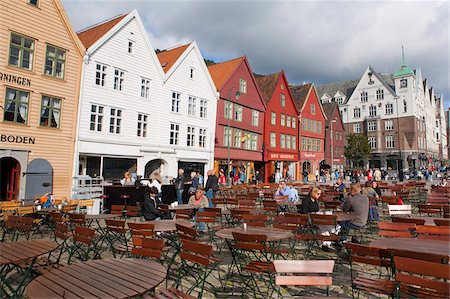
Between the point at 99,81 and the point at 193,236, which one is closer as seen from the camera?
the point at 193,236

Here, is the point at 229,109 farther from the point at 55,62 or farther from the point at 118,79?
the point at 55,62

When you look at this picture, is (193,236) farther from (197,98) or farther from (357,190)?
(197,98)

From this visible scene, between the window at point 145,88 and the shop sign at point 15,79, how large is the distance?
803 centimetres

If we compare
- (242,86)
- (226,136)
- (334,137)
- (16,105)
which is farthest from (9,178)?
(334,137)

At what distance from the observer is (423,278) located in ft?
11.3

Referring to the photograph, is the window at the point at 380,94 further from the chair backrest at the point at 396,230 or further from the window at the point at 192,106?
the chair backrest at the point at 396,230

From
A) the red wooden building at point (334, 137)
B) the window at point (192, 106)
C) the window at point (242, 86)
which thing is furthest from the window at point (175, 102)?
the red wooden building at point (334, 137)

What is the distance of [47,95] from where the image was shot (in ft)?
58.2

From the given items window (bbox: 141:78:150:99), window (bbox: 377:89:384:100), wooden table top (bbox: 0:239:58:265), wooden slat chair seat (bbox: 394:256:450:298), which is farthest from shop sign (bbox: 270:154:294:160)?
wooden slat chair seat (bbox: 394:256:450:298)

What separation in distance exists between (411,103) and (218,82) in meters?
43.7

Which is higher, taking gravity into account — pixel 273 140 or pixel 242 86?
pixel 242 86

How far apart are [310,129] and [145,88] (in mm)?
27894

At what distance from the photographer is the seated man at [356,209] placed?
7914 mm

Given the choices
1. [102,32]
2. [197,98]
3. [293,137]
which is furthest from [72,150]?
[293,137]
